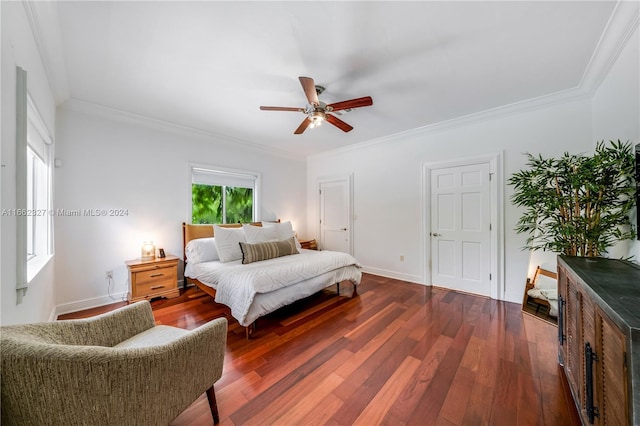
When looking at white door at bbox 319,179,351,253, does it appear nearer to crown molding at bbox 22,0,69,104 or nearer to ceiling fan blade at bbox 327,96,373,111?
ceiling fan blade at bbox 327,96,373,111

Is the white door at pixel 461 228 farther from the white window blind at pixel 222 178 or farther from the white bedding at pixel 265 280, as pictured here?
the white window blind at pixel 222 178

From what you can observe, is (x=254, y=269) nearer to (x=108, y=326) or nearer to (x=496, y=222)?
(x=108, y=326)

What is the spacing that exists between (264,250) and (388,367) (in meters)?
1.95

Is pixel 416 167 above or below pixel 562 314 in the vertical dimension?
above

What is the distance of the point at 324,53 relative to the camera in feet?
6.49

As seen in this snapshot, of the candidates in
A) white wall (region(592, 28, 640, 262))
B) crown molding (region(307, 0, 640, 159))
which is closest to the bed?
crown molding (region(307, 0, 640, 159))

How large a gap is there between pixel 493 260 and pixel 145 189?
4.91m

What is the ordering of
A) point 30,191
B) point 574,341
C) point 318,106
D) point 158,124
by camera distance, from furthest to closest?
point 158,124
point 318,106
point 30,191
point 574,341

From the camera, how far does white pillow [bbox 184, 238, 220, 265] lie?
3221 mm

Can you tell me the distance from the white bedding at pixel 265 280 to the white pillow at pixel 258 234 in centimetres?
43

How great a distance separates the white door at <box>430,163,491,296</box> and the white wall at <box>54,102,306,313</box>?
3.73 meters

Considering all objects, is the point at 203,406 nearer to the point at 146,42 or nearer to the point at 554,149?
the point at 146,42

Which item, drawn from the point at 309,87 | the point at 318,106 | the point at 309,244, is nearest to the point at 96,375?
the point at 309,87

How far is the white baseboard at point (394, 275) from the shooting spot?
12.7ft
